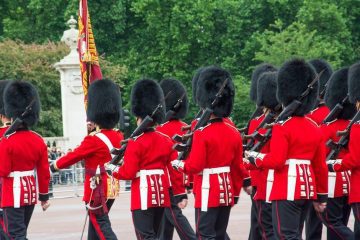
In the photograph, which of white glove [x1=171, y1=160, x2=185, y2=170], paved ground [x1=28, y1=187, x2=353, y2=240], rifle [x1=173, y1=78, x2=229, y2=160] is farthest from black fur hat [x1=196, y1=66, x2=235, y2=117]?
paved ground [x1=28, y1=187, x2=353, y2=240]

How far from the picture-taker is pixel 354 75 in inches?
411

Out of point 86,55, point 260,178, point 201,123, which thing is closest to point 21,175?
point 201,123

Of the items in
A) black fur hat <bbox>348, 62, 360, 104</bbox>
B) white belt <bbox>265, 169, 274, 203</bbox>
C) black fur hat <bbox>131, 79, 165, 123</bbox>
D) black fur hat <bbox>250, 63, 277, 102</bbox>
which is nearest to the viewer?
white belt <bbox>265, 169, 274, 203</bbox>

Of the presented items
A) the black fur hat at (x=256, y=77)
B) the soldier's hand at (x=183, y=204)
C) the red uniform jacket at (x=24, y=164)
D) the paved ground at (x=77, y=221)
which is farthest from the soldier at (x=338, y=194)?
the paved ground at (x=77, y=221)

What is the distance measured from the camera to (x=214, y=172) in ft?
32.0

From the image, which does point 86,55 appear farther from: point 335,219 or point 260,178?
point 335,219

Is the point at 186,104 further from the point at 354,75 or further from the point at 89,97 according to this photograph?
the point at 354,75

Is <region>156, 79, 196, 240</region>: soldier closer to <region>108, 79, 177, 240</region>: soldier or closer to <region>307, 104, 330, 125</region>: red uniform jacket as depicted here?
<region>108, 79, 177, 240</region>: soldier

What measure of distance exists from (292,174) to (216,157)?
768mm

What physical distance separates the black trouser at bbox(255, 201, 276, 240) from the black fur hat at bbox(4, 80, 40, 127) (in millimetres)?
2262

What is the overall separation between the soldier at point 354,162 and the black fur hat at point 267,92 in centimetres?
82

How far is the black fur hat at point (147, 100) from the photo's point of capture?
413 inches

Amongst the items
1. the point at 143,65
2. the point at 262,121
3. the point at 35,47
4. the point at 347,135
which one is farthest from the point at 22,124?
the point at 143,65

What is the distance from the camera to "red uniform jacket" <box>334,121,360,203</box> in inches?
376
